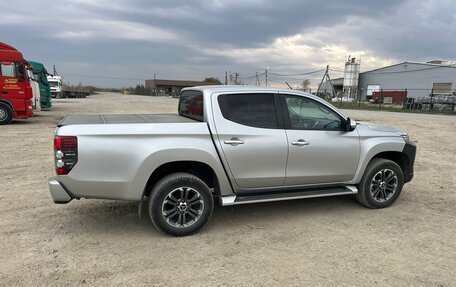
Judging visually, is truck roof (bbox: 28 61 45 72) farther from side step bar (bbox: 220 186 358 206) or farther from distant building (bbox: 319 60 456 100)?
distant building (bbox: 319 60 456 100)

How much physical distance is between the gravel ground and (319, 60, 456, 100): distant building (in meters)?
47.2

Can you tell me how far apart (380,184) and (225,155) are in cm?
254

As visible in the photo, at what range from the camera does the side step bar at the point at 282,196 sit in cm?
453

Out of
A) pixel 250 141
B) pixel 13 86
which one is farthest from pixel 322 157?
pixel 13 86

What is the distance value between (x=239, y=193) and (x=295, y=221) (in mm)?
900

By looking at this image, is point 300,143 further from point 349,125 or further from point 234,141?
point 234,141

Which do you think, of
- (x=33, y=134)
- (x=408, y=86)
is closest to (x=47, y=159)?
(x=33, y=134)

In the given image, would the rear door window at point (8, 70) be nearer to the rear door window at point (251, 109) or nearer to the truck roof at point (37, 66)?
the truck roof at point (37, 66)

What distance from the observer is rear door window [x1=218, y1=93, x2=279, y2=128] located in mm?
4621

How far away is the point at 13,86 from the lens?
606 inches

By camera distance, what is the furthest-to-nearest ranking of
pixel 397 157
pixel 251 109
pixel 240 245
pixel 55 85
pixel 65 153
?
pixel 55 85 → pixel 397 157 → pixel 251 109 → pixel 240 245 → pixel 65 153

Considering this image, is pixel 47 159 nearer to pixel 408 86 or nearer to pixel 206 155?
pixel 206 155

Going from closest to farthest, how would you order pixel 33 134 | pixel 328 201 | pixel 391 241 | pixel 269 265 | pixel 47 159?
pixel 269 265
pixel 391 241
pixel 328 201
pixel 47 159
pixel 33 134

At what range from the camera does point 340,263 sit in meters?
3.76
